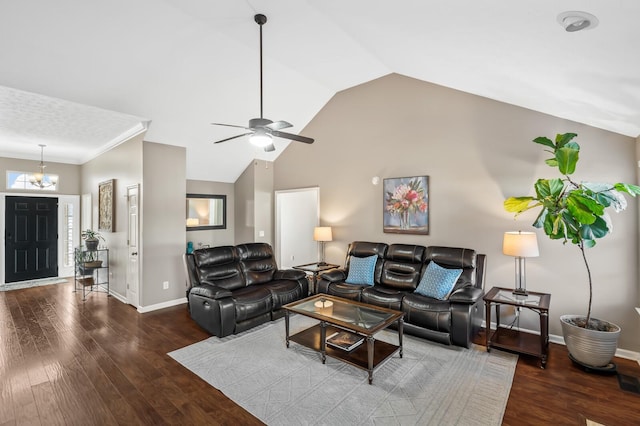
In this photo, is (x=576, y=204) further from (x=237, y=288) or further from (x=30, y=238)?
(x=30, y=238)

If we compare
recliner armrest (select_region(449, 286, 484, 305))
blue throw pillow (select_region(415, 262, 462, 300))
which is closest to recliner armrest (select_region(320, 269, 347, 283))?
blue throw pillow (select_region(415, 262, 462, 300))

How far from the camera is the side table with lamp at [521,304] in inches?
118

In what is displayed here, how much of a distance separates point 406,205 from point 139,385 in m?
3.93

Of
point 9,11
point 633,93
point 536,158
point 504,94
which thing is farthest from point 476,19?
point 9,11

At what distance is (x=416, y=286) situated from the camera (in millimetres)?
4066

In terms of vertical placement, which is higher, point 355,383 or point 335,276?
point 335,276

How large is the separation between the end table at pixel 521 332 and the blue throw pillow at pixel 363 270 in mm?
1532

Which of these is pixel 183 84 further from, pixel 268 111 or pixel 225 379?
pixel 225 379

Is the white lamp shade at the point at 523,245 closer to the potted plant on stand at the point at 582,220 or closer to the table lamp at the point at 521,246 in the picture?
the table lamp at the point at 521,246

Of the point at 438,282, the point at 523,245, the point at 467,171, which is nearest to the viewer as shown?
the point at 523,245

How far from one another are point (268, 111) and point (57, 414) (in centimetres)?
445

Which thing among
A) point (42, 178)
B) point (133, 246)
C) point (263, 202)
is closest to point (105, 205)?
point (133, 246)

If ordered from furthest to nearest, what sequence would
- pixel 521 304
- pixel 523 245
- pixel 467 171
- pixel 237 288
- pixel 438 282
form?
pixel 237 288
pixel 467 171
pixel 438 282
pixel 523 245
pixel 521 304

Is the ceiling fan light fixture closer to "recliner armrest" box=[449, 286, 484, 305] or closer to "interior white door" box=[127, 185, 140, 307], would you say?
"recliner armrest" box=[449, 286, 484, 305]
